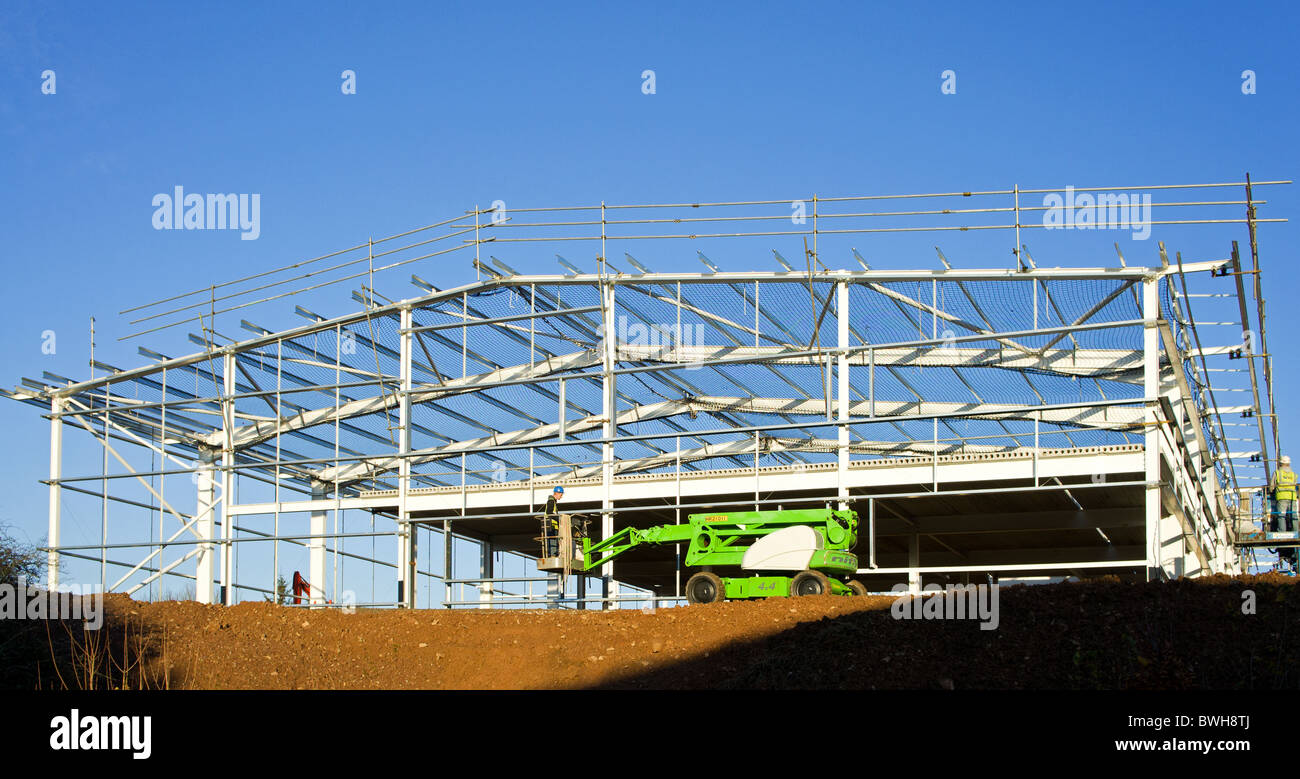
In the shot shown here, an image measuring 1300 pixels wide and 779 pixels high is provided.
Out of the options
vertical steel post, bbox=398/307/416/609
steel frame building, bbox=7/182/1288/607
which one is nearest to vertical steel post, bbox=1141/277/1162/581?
steel frame building, bbox=7/182/1288/607

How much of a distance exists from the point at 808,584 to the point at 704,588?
6.41 ft

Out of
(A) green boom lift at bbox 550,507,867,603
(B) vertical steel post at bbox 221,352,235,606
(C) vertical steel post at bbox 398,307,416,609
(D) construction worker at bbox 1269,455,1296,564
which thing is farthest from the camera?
(D) construction worker at bbox 1269,455,1296,564

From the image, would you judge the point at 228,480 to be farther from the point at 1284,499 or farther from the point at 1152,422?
the point at 1284,499

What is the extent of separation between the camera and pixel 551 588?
79.8 ft

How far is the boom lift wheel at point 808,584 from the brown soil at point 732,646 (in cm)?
146

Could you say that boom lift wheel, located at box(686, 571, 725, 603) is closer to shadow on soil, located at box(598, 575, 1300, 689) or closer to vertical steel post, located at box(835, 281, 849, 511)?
vertical steel post, located at box(835, 281, 849, 511)

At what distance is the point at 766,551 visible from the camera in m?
20.6

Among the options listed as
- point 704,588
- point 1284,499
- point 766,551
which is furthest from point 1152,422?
point 1284,499

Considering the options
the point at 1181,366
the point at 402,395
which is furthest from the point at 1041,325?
the point at 402,395

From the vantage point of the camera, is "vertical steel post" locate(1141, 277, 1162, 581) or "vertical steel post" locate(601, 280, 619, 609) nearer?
"vertical steel post" locate(1141, 277, 1162, 581)

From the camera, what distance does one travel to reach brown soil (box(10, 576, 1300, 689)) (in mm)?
13117
